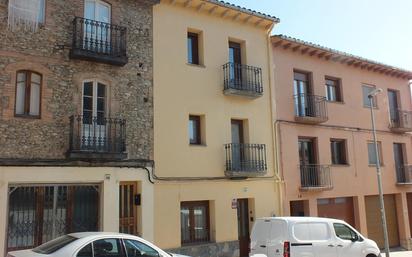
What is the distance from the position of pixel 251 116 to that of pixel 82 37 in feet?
22.6

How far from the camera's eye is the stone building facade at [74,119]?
1118 centimetres

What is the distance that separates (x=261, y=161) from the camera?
15.8m

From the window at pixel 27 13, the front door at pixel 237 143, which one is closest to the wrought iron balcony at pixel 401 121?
the front door at pixel 237 143

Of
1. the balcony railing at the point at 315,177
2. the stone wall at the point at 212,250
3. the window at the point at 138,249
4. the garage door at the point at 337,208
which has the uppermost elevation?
the balcony railing at the point at 315,177

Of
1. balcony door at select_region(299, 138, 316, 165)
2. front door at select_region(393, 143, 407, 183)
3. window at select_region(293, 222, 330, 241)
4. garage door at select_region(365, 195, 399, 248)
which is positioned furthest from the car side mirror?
front door at select_region(393, 143, 407, 183)

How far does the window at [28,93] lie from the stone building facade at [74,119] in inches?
1.7

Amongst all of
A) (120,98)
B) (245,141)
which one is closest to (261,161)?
(245,141)

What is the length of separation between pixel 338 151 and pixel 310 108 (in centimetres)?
287

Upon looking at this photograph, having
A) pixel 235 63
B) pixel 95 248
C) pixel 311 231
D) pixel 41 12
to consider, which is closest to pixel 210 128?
pixel 235 63

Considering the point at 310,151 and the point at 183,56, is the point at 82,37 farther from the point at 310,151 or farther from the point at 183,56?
the point at 310,151

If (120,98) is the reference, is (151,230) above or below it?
below

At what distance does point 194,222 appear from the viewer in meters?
14.4

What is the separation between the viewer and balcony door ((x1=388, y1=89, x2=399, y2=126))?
2158cm

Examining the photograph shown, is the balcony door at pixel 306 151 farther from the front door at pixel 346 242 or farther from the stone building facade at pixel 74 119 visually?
the stone building facade at pixel 74 119
